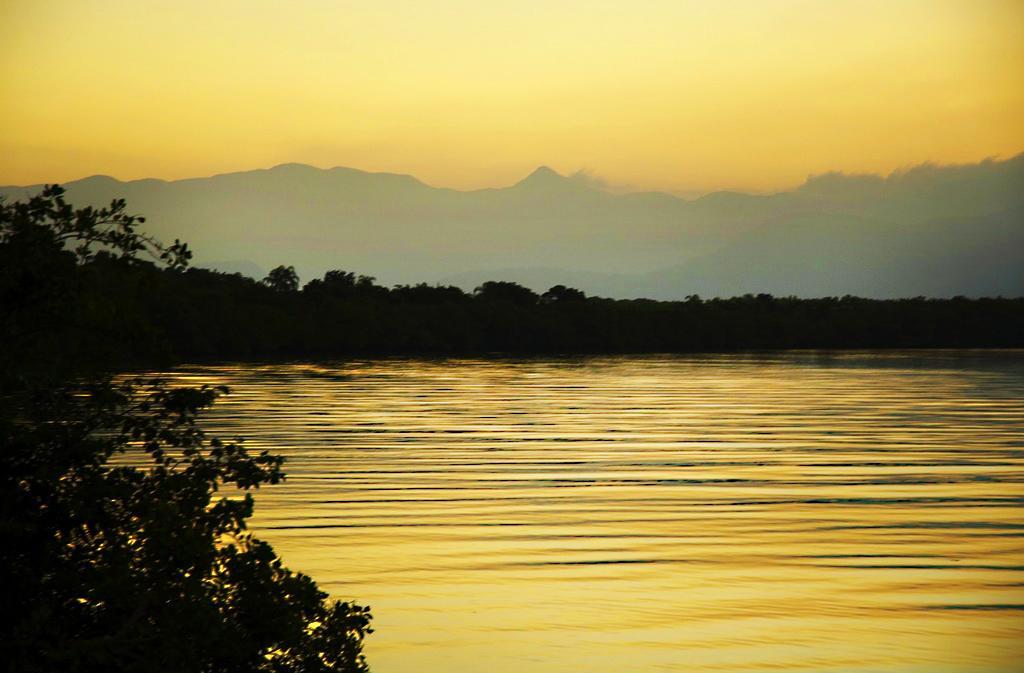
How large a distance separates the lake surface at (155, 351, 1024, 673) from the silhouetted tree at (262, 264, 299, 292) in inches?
2827

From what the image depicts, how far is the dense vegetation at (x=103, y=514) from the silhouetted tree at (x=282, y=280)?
96.9 metres

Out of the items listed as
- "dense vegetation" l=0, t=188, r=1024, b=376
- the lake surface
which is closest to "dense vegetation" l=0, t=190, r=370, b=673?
the lake surface

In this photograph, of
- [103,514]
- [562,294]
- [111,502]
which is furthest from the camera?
[562,294]

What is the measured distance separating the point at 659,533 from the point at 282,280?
319 ft

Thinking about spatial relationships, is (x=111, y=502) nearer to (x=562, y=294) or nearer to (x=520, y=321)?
(x=520, y=321)

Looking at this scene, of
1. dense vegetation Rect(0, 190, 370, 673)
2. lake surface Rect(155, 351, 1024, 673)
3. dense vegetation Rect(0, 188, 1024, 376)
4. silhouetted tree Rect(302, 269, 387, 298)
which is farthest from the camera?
silhouetted tree Rect(302, 269, 387, 298)

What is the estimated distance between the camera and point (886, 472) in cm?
2216

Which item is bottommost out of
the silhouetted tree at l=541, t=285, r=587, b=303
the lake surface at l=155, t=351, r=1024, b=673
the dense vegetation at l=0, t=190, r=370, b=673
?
the lake surface at l=155, t=351, r=1024, b=673

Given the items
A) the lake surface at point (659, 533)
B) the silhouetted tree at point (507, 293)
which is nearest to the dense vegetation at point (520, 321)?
the silhouetted tree at point (507, 293)

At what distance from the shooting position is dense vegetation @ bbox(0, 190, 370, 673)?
6.93m

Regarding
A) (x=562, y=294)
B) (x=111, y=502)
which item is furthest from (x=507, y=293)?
(x=111, y=502)

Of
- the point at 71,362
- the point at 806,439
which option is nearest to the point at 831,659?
the point at 71,362

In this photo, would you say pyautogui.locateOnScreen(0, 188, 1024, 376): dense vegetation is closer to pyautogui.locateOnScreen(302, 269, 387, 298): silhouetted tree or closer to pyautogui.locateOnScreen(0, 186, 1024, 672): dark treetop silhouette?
pyautogui.locateOnScreen(302, 269, 387, 298): silhouetted tree

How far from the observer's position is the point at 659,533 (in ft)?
52.2
